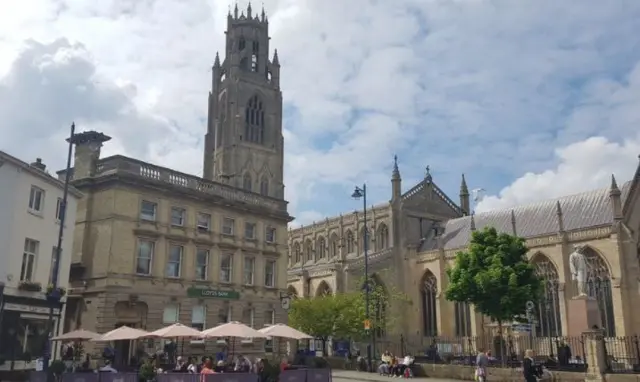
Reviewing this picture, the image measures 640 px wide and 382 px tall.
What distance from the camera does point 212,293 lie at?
35.8 metres

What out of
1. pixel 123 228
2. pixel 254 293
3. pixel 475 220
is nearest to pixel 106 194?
pixel 123 228

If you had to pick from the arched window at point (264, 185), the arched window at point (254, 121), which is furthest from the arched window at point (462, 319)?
the arched window at point (254, 121)

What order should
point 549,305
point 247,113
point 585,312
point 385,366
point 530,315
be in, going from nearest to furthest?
point 585,312, point 385,366, point 530,315, point 549,305, point 247,113

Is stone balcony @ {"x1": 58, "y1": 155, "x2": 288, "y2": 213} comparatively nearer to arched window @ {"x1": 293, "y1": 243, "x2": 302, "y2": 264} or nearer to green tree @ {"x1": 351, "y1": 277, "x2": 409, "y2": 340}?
green tree @ {"x1": 351, "y1": 277, "x2": 409, "y2": 340}

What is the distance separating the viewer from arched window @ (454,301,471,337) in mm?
57156

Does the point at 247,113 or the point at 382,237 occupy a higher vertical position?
the point at 247,113

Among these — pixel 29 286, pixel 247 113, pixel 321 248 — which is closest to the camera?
pixel 29 286

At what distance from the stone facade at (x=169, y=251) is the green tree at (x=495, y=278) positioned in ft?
42.0

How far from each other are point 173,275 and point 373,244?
125 ft

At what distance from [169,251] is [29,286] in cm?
902

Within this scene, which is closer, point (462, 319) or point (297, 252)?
point (462, 319)

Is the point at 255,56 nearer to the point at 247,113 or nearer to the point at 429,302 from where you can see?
the point at 247,113

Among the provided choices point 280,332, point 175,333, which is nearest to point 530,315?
point 280,332

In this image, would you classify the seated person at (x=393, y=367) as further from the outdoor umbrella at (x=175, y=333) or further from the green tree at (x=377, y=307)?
the outdoor umbrella at (x=175, y=333)
